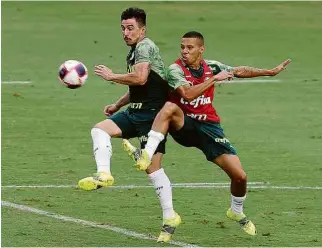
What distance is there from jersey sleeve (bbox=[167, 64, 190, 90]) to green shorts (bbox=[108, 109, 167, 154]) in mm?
463

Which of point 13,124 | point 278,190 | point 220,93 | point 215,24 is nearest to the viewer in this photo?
point 278,190

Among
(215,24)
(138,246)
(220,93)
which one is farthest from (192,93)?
(215,24)

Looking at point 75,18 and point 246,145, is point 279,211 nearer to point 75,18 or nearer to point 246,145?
point 246,145

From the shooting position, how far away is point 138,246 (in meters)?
13.9

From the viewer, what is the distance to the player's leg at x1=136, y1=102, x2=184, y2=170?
46.5 feet

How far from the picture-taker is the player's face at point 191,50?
570 inches

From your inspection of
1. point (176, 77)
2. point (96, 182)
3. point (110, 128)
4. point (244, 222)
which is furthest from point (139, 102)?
point (244, 222)

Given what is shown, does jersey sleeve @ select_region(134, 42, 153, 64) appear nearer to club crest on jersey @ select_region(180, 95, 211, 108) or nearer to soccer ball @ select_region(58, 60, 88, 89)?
club crest on jersey @ select_region(180, 95, 211, 108)

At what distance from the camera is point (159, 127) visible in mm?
14227

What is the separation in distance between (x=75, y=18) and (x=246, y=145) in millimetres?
16863

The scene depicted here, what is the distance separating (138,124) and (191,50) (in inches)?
40.4

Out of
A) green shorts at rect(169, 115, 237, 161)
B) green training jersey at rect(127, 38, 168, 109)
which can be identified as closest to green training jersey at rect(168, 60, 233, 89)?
green training jersey at rect(127, 38, 168, 109)

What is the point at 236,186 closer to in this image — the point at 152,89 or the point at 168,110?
the point at 168,110

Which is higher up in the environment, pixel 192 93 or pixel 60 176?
pixel 192 93
